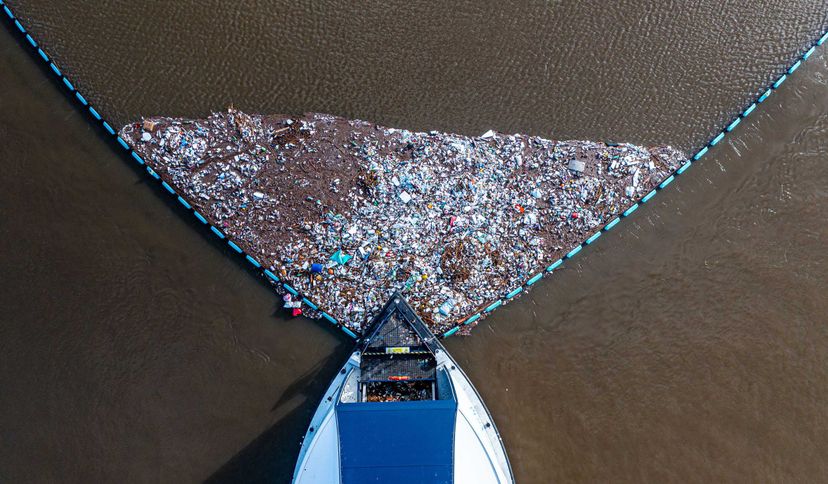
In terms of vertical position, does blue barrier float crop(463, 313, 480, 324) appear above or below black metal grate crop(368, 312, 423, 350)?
above

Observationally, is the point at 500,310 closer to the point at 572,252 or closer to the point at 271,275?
the point at 572,252

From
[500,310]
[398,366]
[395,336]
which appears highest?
[500,310]

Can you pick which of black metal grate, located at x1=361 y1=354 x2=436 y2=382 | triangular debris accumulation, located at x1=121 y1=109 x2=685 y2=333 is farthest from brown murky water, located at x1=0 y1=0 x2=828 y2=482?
black metal grate, located at x1=361 y1=354 x2=436 y2=382

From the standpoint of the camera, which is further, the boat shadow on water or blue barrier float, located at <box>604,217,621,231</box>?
blue barrier float, located at <box>604,217,621,231</box>

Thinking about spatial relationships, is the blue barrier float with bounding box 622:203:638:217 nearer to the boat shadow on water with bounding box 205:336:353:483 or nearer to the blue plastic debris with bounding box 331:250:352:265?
the blue plastic debris with bounding box 331:250:352:265

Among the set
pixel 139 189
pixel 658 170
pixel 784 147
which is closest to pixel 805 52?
pixel 784 147

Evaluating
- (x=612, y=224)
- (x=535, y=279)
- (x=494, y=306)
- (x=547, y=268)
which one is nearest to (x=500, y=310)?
(x=494, y=306)
